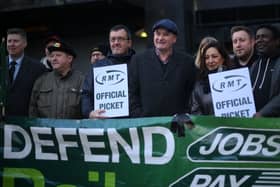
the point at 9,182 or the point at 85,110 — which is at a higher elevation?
the point at 85,110

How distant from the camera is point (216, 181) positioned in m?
4.84

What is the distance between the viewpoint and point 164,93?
5.53 meters

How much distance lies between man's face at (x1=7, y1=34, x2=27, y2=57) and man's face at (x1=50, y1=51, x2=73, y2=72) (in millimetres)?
589

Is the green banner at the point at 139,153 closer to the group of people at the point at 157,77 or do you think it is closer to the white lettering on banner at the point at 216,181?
the white lettering on banner at the point at 216,181

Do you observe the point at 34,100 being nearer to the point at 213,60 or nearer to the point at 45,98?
the point at 45,98

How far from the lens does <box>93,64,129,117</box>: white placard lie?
18.3ft

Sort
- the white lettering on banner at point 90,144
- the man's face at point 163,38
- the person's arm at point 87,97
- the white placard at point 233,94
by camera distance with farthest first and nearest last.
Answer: the person's arm at point 87,97, the man's face at point 163,38, the white placard at point 233,94, the white lettering on banner at point 90,144

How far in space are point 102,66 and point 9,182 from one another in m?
1.45

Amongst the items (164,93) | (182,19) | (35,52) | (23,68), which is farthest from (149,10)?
(164,93)

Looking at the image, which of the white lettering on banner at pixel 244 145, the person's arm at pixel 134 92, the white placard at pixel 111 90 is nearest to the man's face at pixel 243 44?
the person's arm at pixel 134 92

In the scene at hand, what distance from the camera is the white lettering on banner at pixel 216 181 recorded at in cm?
482

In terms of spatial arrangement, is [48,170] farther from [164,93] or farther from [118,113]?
[164,93]

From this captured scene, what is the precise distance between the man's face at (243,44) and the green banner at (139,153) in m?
1.25

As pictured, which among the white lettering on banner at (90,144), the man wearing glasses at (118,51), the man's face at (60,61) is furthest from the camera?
the man's face at (60,61)
